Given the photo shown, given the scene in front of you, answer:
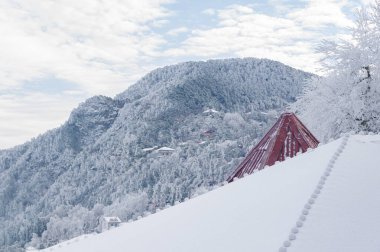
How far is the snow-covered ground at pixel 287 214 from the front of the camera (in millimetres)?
4039

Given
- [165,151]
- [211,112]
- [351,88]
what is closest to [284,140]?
[351,88]

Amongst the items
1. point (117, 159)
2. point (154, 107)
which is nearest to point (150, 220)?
point (117, 159)

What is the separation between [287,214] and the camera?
15.2 feet

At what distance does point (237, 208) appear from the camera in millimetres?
5566

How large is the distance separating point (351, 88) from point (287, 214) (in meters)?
20.1

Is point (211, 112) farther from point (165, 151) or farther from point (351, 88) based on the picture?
point (351, 88)

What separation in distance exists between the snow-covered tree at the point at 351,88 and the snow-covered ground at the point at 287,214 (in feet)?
51.4

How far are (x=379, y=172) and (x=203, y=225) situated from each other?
1981mm

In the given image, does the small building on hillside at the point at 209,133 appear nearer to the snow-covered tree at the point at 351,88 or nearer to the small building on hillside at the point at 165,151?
the small building on hillside at the point at 165,151

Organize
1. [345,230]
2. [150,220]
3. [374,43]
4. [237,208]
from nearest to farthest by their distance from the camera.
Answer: [345,230] → [237,208] → [150,220] → [374,43]

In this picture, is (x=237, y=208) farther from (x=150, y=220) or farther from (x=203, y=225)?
(x=150, y=220)

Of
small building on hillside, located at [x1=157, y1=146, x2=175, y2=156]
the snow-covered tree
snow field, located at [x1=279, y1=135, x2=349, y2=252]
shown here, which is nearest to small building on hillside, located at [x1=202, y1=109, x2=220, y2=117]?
small building on hillside, located at [x1=157, y1=146, x2=175, y2=156]

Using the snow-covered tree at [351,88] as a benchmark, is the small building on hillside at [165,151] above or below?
below

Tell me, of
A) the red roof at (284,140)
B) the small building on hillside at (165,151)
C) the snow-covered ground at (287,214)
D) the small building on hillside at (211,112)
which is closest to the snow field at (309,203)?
the snow-covered ground at (287,214)
